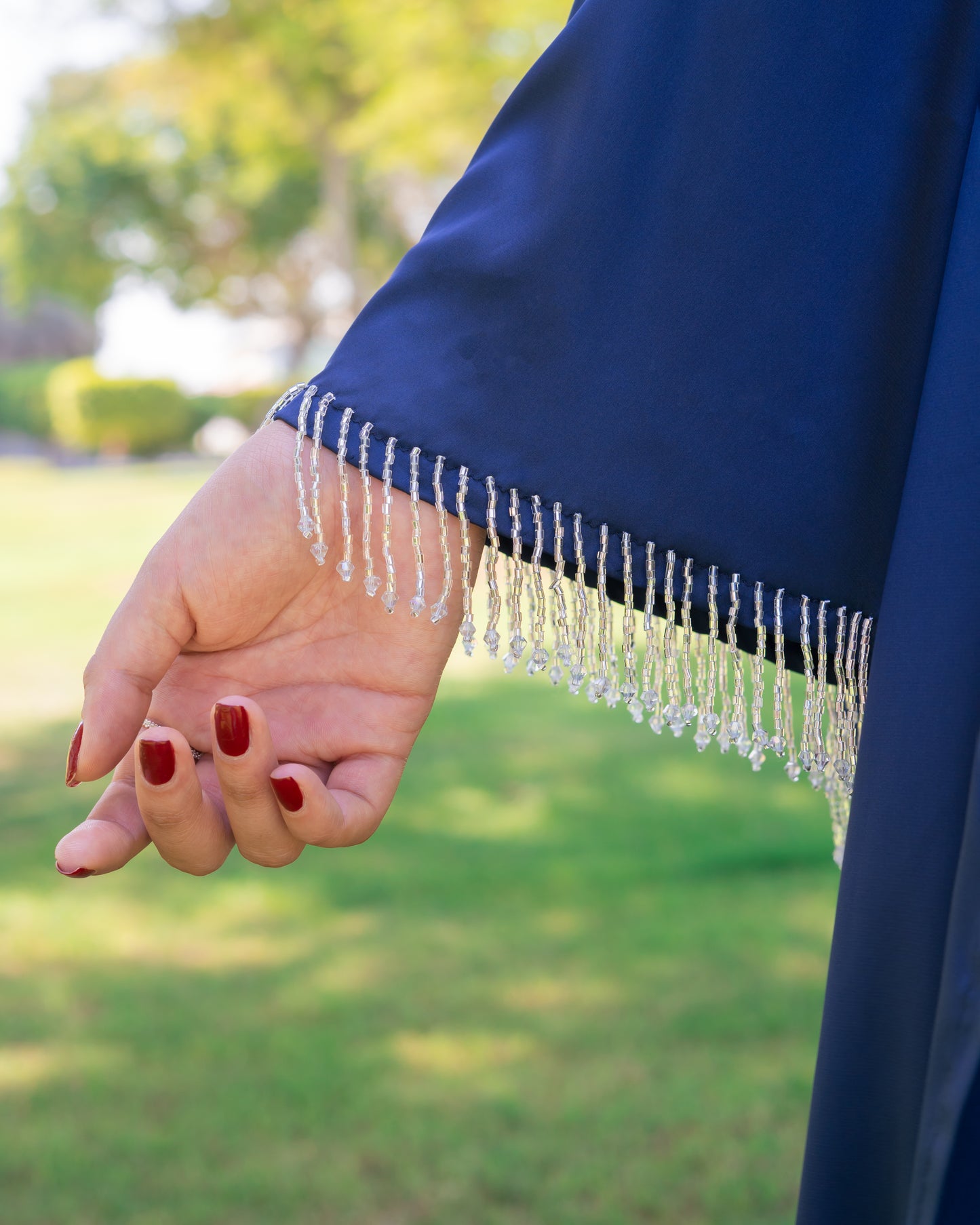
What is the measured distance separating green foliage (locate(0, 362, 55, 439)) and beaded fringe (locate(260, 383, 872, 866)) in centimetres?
2252

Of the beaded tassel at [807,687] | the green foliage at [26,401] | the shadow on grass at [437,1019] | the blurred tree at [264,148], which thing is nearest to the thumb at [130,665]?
the beaded tassel at [807,687]

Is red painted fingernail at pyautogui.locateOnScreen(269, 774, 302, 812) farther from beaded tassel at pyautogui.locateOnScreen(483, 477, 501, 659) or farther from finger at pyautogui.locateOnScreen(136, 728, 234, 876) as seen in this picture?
beaded tassel at pyautogui.locateOnScreen(483, 477, 501, 659)

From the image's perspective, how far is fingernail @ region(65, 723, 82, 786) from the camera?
38.3 inches

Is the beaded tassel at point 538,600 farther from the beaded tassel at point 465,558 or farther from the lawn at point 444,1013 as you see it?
the lawn at point 444,1013

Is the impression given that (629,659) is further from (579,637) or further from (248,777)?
(248,777)

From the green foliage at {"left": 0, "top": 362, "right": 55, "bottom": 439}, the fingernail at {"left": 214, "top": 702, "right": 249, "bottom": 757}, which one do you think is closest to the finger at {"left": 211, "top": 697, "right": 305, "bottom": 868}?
the fingernail at {"left": 214, "top": 702, "right": 249, "bottom": 757}

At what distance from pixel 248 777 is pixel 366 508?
0.24 metres

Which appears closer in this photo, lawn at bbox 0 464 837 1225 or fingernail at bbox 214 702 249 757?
fingernail at bbox 214 702 249 757

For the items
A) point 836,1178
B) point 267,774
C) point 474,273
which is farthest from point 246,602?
point 836,1178

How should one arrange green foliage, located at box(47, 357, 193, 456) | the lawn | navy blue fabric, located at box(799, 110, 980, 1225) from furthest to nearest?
green foliage, located at box(47, 357, 193, 456) → the lawn → navy blue fabric, located at box(799, 110, 980, 1225)

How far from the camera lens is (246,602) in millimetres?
1033

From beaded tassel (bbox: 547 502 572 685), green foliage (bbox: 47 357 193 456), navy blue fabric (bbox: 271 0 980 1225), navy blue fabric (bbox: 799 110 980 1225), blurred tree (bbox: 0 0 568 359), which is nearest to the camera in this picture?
navy blue fabric (bbox: 799 110 980 1225)

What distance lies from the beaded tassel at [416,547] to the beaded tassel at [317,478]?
77mm

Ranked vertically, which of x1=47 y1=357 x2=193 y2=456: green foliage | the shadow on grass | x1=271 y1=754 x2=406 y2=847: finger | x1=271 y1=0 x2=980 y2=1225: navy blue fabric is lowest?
the shadow on grass
